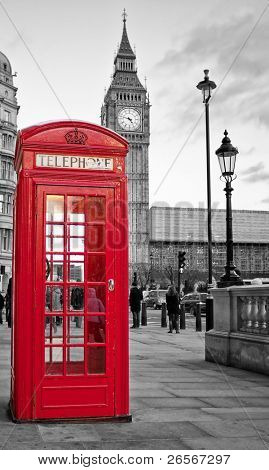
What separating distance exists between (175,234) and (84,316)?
138 metres

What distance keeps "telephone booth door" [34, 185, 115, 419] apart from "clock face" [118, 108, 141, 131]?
130705 millimetres

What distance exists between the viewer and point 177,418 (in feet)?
17.1

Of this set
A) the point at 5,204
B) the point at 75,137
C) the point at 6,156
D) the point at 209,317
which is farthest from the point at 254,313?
the point at 6,156

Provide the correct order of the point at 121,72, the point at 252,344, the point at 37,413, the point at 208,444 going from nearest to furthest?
the point at 208,444 → the point at 37,413 → the point at 252,344 → the point at 121,72

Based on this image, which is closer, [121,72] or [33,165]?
[33,165]

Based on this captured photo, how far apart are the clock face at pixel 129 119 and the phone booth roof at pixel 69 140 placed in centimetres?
13032

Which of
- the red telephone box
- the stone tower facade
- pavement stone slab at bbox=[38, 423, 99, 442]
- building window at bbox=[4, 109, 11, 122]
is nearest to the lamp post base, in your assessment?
the red telephone box

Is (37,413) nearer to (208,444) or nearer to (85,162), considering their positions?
(208,444)

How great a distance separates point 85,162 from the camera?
527cm

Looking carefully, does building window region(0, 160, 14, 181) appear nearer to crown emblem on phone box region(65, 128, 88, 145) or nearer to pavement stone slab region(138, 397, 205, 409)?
pavement stone slab region(138, 397, 205, 409)

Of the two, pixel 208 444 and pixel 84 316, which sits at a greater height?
pixel 84 316

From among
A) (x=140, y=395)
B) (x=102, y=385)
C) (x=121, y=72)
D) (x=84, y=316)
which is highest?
(x=121, y=72)

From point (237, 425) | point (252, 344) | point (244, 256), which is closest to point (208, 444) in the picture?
point (237, 425)

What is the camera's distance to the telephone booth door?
5008 mm
